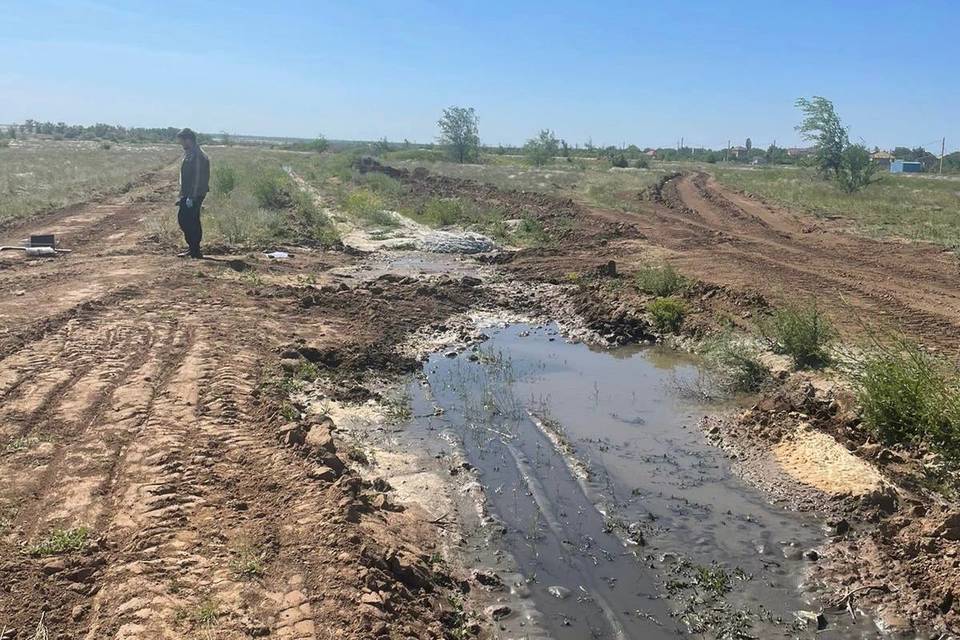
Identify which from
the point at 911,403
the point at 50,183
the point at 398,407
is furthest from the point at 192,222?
the point at 50,183

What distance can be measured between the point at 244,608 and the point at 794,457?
5161mm

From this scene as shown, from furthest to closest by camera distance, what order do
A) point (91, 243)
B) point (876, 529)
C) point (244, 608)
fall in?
1. point (91, 243)
2. point (876, 529)
3. point (244, 608)

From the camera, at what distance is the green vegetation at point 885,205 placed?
20906 mm

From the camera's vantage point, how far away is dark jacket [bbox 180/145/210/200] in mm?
13500

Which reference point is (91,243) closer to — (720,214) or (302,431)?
(302,431)

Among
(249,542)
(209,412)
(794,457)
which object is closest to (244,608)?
(249,542)

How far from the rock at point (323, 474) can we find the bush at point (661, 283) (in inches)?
350

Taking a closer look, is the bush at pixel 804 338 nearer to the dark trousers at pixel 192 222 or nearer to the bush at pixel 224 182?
the dark trousers at pixel 192 222

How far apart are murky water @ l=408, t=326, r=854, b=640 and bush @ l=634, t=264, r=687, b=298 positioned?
3768 mm

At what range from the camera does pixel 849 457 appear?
667 cm

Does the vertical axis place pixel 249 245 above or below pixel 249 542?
above

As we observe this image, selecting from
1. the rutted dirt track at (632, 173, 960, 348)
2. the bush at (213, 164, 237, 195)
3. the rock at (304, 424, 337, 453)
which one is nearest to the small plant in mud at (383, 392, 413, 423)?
the rock at (304, 424, 337, 453)

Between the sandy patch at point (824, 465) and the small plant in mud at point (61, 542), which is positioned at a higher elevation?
the small plant in mud at point (61, 542)

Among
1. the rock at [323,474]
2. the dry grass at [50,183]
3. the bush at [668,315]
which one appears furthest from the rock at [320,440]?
the dry grass at [50,183]
